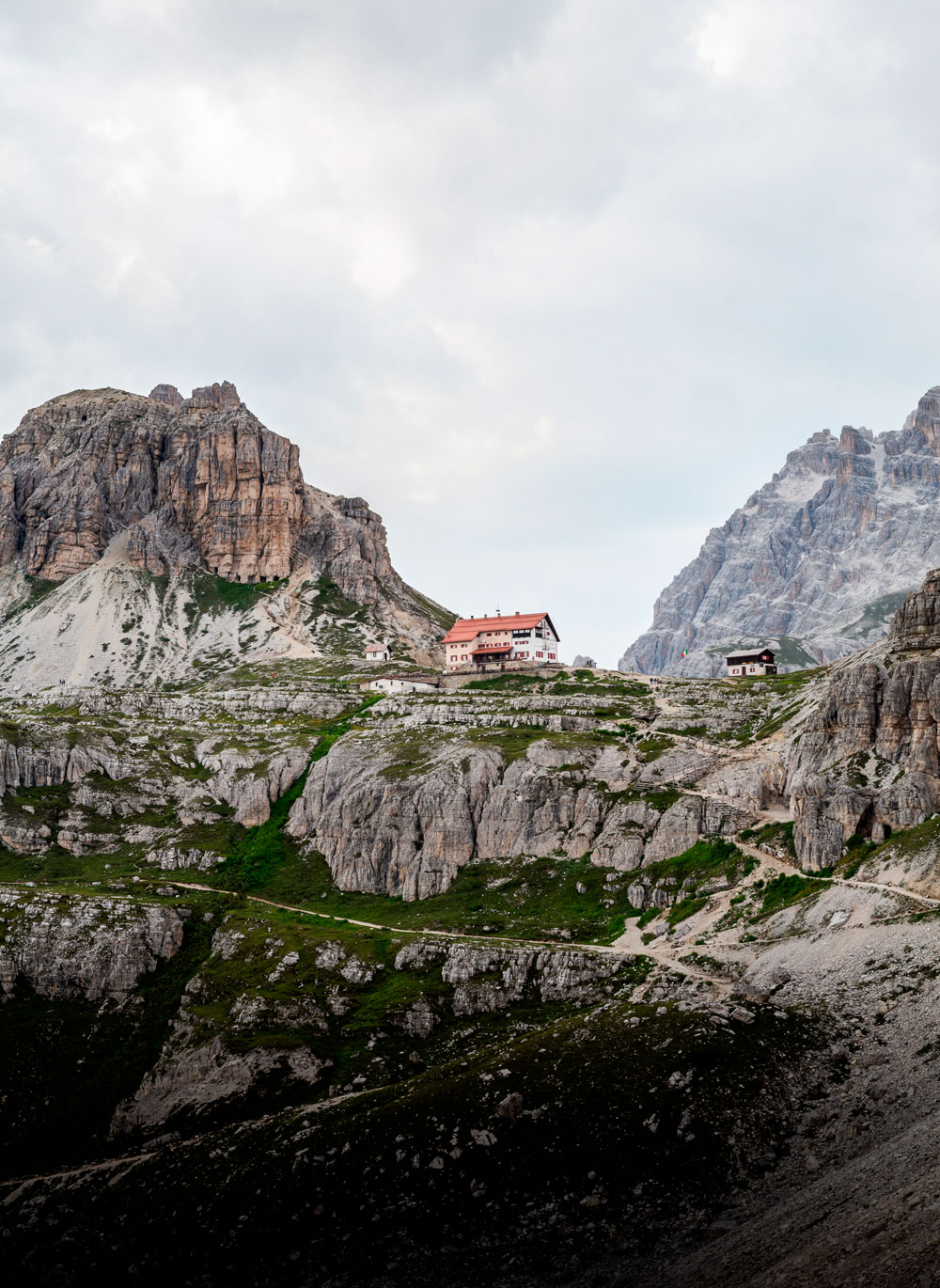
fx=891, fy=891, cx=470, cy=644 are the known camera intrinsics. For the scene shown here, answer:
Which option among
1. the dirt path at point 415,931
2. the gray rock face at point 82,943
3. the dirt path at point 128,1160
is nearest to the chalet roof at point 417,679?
the dirt path at point 415,931

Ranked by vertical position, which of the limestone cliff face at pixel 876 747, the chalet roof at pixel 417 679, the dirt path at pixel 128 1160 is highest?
the chalet roof at pixel 417 679

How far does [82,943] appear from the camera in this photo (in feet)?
337

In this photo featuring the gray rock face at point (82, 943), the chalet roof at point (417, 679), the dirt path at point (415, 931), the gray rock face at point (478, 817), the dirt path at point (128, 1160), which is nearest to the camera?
the dirt path at point (128, 1160)

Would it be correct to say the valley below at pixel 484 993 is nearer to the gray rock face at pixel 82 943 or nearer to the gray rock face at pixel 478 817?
the gray rock face at pixel 82 943

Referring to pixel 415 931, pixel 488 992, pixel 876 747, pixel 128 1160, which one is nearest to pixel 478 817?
pixel 415 931

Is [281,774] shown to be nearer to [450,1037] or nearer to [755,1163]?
[450,1037]

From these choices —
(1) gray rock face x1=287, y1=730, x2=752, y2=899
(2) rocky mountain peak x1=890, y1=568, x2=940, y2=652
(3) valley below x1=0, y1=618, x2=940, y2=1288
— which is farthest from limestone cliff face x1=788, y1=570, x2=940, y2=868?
(1) gray rock face x1=287, y1=730, x2=752, y2=899

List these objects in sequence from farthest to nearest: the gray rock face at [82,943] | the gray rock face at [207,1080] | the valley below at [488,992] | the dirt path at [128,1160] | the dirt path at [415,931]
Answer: the gray rock face at [82,943] < the dirt path at [415,931] < the gray rock face at [207,1080] < the dirt path at [128,1160] < the valley below at [488,992]

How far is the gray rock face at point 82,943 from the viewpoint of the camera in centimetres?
9988

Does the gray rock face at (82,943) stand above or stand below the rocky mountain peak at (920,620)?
below

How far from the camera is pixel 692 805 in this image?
116 meters

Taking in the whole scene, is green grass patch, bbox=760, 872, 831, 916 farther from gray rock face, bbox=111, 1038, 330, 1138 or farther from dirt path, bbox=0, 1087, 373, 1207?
gray rock face, bbox=111, 1038, 330, 1138

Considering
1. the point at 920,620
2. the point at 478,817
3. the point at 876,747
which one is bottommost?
the point at 478,817

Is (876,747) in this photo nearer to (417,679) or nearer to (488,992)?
(488,992)
